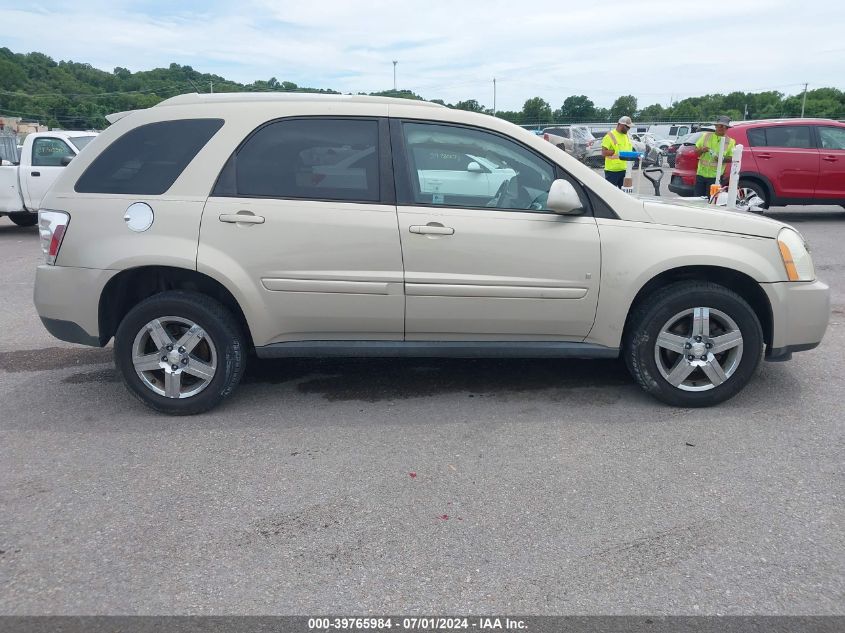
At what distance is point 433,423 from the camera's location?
4.26 metres

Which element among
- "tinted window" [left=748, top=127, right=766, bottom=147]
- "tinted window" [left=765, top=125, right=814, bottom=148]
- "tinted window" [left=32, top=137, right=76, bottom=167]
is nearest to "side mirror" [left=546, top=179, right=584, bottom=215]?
"tinted window" [left=748, top=127, right=766, bottom=147]

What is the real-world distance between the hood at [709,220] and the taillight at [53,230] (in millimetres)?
3432

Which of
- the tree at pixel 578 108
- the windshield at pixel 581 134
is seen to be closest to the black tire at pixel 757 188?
the windshield at pixel 581 134

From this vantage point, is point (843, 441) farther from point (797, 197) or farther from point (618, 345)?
point (797, 197)

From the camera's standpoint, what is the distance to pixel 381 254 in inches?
166

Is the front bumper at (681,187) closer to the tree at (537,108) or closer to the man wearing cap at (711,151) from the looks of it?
the man wearing cap at (711,151)

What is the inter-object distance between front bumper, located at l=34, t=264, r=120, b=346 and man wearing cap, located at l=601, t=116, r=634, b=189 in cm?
902

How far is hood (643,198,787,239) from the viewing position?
14.2 ft

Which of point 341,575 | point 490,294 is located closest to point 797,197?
point 490,294

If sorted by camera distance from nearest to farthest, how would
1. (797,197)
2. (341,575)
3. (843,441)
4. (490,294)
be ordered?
(341,575), (843,441), (490,294), (797,197)

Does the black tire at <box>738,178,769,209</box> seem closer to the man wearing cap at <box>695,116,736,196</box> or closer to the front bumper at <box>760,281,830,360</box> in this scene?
the man wearing cap at <box>695,116,736,196</box>

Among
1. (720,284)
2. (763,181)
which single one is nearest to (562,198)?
(720,284)

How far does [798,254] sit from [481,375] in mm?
2129

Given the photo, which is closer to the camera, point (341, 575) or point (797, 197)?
point (341, 575)
